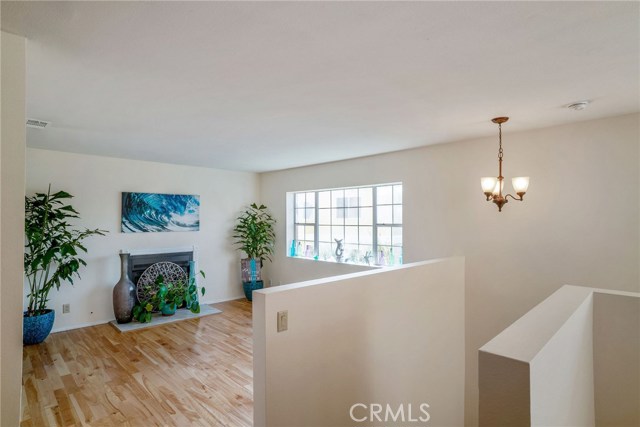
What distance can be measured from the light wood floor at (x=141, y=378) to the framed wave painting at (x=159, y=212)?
4.98ft

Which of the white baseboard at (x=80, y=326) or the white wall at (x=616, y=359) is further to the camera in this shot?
the white baseboard at (x=80, y=326)

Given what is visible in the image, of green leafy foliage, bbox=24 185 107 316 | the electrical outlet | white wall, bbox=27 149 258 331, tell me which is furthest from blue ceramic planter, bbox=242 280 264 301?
the electrical outlet

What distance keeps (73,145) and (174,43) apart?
3.25 meters

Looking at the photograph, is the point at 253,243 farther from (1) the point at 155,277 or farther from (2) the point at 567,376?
(2) the point at 567,376

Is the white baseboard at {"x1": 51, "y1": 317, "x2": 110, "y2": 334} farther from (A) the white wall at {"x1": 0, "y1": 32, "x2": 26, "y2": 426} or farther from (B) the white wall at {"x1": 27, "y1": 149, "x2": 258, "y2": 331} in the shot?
(A) the white wall at {"x1": 0, "y1": 32, "x2": 26, "y2": 426}

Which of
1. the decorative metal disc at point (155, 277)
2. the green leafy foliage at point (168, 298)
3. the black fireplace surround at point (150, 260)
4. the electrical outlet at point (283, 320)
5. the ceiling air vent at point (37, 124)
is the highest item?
the ceiling air vent at point (37, 124)

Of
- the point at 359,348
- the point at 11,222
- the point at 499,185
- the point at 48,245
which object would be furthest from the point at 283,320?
the point at 48,245

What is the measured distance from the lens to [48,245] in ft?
13.8

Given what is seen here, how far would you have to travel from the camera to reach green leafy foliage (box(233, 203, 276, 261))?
19.4ft

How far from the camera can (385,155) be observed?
446 cm

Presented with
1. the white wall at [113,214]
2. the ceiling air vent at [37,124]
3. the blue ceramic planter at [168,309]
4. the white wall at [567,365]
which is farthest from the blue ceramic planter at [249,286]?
the white wall at [567,365]

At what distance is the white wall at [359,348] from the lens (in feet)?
6.09

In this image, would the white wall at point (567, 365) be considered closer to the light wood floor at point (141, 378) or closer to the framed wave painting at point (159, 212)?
the light wood floor at point (141, 378)

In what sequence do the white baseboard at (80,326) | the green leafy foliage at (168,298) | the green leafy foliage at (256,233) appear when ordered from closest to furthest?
the white baseboard at (80,326) → the green leafy foliage at (168,298) → the green leafy foliage at (256,233)
